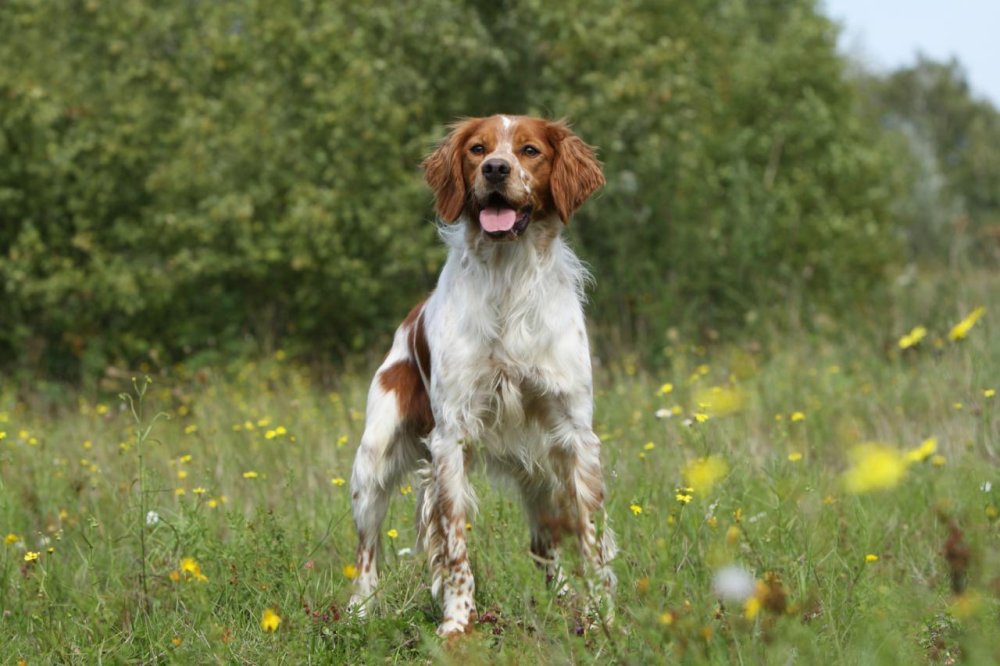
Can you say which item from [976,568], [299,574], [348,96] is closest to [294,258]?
[348,96]

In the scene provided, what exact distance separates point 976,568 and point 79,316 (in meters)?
10.9

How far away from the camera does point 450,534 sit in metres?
3.77

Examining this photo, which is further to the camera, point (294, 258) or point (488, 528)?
point (294, 258)

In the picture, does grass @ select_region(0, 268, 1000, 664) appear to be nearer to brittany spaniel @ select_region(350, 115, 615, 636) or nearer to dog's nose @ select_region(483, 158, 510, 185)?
brittany spaniel @ select_region(350, 115, 615, 636)

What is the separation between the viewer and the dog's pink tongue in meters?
3.97

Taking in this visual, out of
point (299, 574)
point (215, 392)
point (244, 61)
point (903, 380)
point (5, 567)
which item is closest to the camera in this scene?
point (299, 574)

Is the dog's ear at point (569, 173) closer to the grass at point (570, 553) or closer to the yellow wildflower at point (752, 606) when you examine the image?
the grass at point (570, 553)

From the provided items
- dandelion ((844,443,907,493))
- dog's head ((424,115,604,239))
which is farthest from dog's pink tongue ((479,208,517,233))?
dandelion ((844,443,907,493))

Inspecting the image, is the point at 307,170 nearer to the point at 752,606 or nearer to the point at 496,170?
the point at 496,170

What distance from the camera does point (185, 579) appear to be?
3529mm

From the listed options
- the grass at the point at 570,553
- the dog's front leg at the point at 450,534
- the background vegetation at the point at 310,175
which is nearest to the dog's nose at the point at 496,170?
the dog's front leg at the point at 450,534

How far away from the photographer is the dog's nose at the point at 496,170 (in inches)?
153

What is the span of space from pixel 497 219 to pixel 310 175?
7.17 meters

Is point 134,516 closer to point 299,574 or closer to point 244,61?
point 299,574
